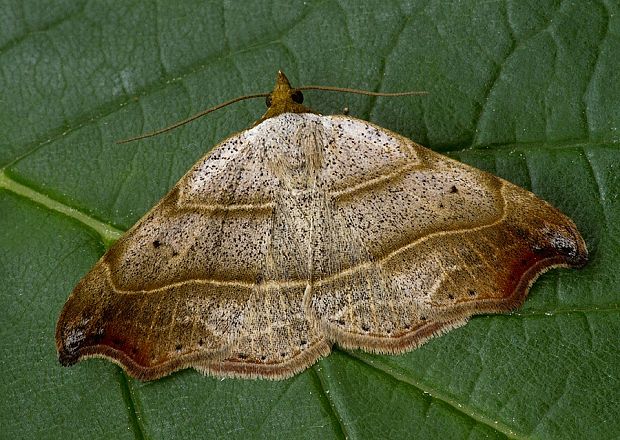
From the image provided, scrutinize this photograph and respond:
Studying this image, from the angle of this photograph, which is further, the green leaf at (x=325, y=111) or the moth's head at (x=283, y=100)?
the moth's head at (x=283, y=100)

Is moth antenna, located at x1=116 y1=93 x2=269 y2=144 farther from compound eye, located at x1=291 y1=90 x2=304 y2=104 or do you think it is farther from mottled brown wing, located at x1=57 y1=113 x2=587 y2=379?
mottled brown wing, located at x1=57 y1=113 x2=587 y2=379

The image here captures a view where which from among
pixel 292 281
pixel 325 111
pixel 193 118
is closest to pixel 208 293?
pixel 292 281

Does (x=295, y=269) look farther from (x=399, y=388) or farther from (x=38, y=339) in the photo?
(x=38, y=339)

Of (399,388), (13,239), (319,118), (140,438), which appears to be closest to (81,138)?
(13,239)

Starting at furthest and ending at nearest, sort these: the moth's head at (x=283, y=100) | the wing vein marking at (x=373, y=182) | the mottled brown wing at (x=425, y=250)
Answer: the moth's head at (x=283, y=100) < the wing vein marking at (x=373, y=182) < the mottled brown wing at (x=425, y=250)

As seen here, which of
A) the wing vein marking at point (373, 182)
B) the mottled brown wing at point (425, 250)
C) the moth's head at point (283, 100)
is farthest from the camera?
the moth's head at point (283, 100)

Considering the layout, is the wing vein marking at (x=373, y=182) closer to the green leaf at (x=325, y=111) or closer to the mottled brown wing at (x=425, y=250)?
the mottled brown wing at (x=425, y=250)

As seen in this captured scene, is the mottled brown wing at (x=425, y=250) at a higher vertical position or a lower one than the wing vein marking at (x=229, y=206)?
lower

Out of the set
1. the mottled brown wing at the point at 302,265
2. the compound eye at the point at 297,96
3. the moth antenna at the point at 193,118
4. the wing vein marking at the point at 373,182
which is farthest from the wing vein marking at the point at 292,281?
the compound eye at the point at 297,96
